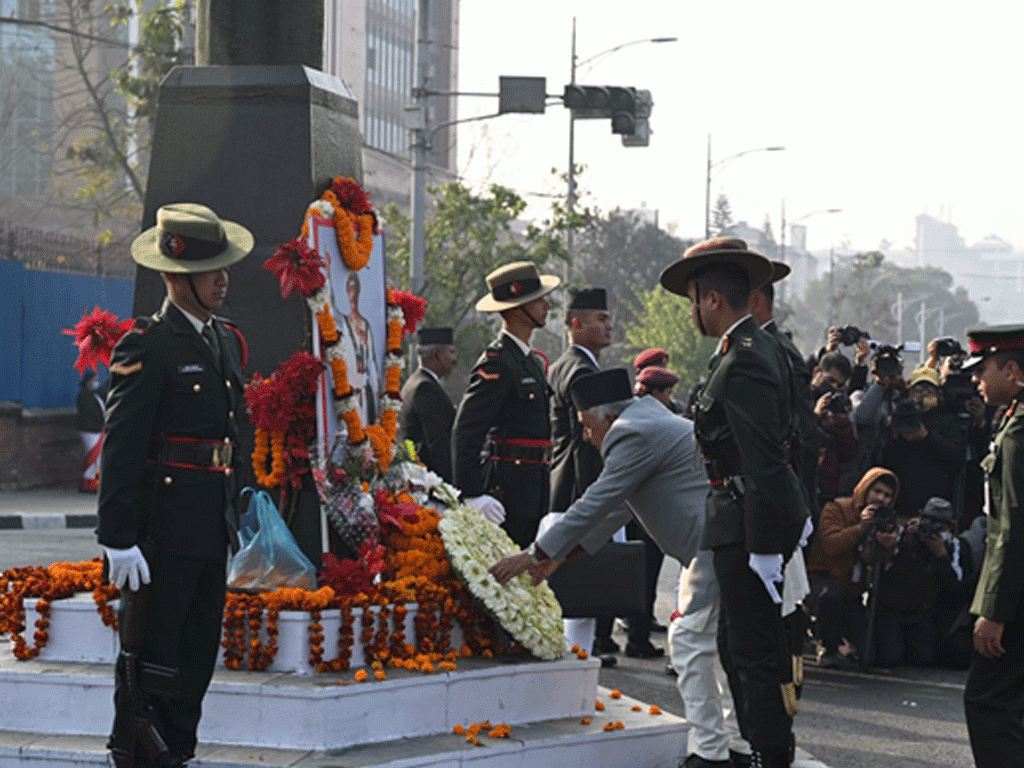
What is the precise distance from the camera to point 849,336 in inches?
490

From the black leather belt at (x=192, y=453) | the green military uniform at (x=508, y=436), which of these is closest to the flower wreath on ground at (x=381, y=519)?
the green military uniform at (x=508, y=436)

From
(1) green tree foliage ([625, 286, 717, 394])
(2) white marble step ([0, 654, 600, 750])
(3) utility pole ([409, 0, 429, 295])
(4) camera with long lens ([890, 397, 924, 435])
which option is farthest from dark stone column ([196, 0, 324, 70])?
(1) green tree foliage ([625, 286, 717, 394])

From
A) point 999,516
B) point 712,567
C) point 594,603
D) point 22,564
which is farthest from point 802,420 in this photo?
point 22,564

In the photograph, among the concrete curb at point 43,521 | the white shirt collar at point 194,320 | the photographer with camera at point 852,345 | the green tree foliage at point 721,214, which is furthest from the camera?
the green tree foliage at point 721,214

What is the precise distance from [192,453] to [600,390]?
2.08m

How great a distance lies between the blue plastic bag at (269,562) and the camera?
287 inches

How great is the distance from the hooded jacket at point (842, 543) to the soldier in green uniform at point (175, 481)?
525cm

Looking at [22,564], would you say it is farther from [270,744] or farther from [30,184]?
[30,184]

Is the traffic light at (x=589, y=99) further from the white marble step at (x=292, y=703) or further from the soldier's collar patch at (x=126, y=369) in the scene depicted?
the soldier's collar patch at (x=126, y=369)

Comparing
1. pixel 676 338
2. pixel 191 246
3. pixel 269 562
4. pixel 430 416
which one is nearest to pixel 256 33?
pixel 191 246

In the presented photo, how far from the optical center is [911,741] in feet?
27.3

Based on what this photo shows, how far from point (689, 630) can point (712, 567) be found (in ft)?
0.92

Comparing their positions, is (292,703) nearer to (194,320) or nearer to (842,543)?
(194,320)

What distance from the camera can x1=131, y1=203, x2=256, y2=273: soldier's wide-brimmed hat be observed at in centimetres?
629
